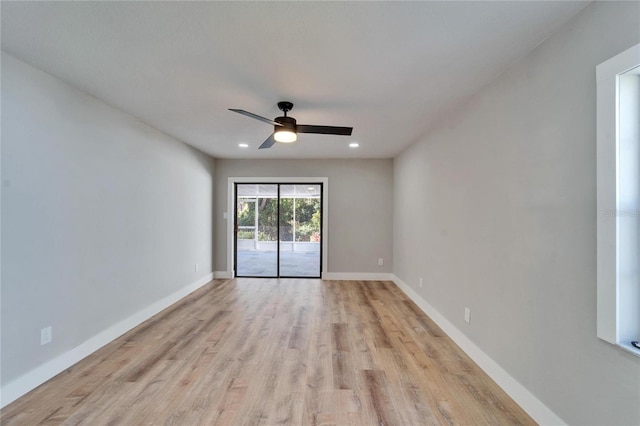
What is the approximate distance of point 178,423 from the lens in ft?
5.64

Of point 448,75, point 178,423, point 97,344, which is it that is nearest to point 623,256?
point 448,75

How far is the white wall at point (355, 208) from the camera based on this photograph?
5.47 m

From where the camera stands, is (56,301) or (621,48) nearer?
(621,48)

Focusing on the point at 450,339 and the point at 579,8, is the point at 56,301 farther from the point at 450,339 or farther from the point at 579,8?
the point at 579,8

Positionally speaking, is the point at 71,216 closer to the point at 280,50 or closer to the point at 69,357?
the point at 69,357

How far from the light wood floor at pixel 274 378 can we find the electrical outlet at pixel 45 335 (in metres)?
0.31

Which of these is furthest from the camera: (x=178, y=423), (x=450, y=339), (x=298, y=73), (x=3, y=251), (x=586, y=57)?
(x=450, y=339)

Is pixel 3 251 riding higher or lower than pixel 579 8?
lower

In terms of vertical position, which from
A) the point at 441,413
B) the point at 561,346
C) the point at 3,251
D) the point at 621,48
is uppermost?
the point at 621,48

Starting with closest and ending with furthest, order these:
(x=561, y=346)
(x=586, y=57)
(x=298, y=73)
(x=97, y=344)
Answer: (x=586, y=57), (x=561, y=346), (x=298, y=73), (x=97, y=344)

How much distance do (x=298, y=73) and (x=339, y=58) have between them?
14.4 inches

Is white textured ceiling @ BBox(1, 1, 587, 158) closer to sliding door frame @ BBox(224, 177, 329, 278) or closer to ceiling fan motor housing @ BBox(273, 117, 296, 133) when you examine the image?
ceiling fan motor housing @ BBox(273, 117, 296, 133)

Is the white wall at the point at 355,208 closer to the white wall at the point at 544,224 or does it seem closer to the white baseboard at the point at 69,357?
the white baseboard at the point at 69,357

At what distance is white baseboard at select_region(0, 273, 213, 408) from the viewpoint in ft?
6.29
